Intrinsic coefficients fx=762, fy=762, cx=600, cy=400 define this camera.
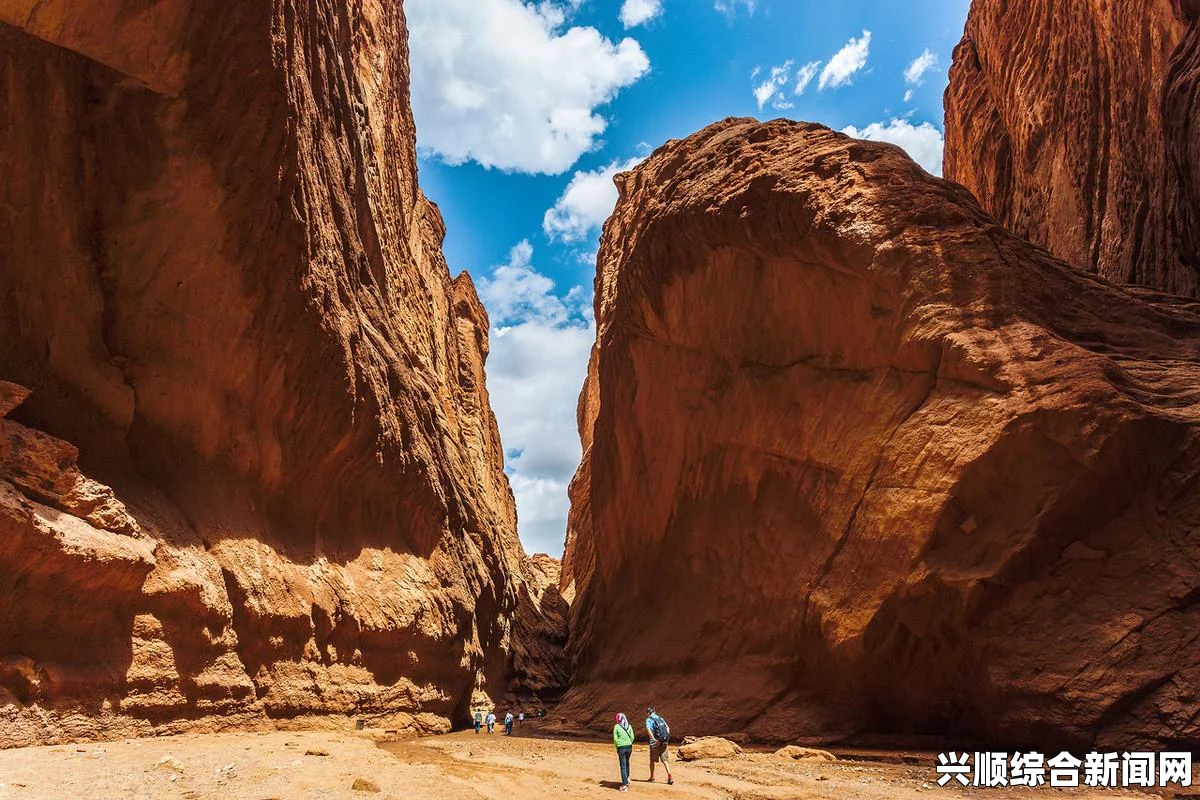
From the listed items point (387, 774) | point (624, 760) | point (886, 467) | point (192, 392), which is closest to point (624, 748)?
point (624, 760)

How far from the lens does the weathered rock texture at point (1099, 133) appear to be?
18422mm

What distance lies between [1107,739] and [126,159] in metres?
15.0

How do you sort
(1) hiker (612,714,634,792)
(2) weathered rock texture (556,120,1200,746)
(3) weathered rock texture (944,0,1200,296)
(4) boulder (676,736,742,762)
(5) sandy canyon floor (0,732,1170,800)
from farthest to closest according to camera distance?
(3) weathered rock texture (944,0,1200,296)
(4) boulder (676,736,742,762)
(2) weathered rock texture (556,120,1200,746)
(1) hiker (612,714,634,792)
(5) sandy canyon floor (0,732,1170,800)

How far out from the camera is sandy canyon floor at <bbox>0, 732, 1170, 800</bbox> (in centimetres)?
622

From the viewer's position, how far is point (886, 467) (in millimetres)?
13047

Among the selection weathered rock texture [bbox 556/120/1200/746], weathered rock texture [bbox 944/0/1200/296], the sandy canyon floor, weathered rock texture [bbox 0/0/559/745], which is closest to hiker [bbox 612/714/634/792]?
the sandy canyon floor

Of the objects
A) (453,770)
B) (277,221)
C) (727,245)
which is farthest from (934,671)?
(277,221)

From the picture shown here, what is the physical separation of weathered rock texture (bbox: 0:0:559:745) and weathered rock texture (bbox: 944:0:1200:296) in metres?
18.9

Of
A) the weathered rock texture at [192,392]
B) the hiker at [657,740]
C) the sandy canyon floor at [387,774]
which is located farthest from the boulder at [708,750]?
the weathered rock texture at [192,392]

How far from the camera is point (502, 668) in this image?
2144 centimetres

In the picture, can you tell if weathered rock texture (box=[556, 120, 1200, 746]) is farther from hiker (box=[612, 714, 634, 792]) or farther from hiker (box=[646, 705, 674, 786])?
hiker (box=[612, 714, 634, 792])

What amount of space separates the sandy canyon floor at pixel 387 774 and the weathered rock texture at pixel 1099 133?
1518 cm

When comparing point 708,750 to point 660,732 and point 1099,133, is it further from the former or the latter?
point 1099,133

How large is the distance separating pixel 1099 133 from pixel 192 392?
24.0m
